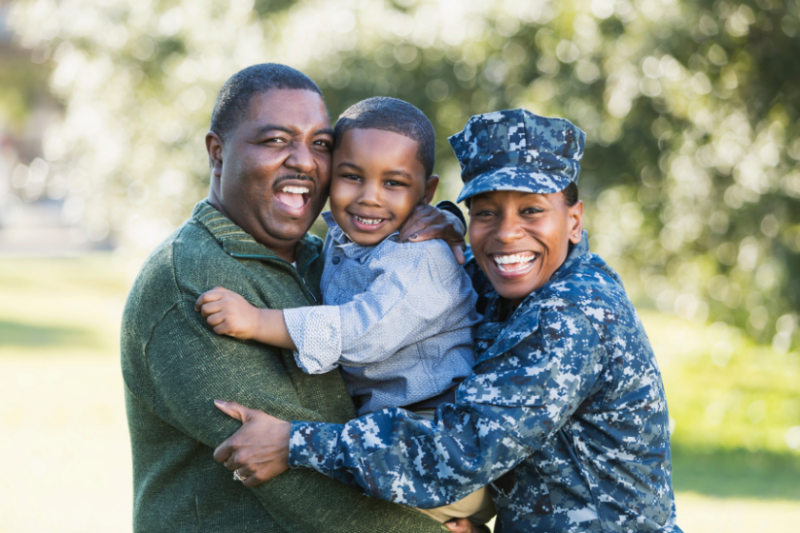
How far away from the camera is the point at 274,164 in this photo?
2.89 m

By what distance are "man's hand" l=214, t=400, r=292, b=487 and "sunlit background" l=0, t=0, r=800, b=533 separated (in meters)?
5.95

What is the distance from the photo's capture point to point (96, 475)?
9336 millimetres

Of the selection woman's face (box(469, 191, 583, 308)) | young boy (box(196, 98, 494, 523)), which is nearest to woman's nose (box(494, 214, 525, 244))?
woman's face (box(469, 191, 583, 308))

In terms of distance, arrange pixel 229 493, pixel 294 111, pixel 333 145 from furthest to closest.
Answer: pixel 333 145 → pixel 294 111 → pixel 229 493

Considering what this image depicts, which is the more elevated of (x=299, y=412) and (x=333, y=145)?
(x=333, y=145)

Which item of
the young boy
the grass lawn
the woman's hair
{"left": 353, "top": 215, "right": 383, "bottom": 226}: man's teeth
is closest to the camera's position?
the young boy

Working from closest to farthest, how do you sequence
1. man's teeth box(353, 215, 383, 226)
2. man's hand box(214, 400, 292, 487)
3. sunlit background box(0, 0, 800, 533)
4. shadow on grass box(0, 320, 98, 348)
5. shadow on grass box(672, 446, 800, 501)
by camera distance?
man's hand box(214, 400, 292, 487), man's teeth box(353, 215, 383, 226), shadow on grass box(672, 446, 800, 501), sunlit background box(0, 0, 800, 533), shadow on grass box(0, 320, 98, 348)

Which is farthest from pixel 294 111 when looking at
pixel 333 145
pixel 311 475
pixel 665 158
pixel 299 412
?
pixel 665 158

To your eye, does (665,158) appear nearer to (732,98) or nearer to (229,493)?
(732,98)

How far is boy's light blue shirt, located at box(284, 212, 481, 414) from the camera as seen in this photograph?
8.68 feet

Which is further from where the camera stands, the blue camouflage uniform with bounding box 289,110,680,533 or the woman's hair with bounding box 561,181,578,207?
the woman's hair with bounding box 561,181,578,207

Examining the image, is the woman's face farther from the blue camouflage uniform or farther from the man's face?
the man's face

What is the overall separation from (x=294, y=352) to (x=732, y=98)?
798 centimetres

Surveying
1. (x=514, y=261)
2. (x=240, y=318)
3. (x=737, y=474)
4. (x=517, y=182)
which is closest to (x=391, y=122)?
(x=517, y=182)
